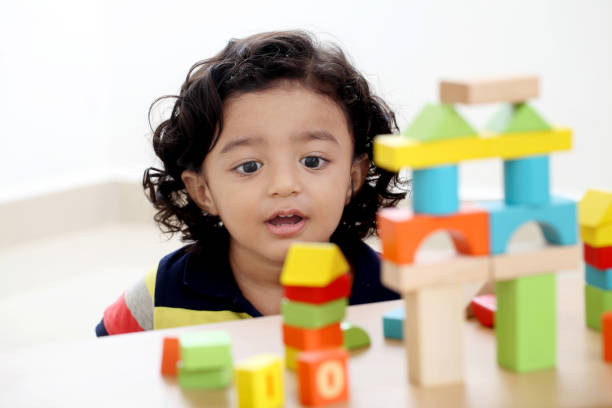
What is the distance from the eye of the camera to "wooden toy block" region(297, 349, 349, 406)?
2.35 feet

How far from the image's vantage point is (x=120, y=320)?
1.43 meters

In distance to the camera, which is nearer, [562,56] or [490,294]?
[490,294]

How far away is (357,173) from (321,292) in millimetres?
729

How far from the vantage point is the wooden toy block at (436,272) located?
70 cm

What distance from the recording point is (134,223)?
147 inches

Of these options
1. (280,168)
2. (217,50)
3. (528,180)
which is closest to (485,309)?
(528,180)

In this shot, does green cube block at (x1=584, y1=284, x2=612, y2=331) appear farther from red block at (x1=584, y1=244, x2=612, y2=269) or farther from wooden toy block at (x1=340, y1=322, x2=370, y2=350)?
wooden toy block at (x1=340, y1=322, x2=370, y2=350)

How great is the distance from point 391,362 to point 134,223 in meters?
3.00

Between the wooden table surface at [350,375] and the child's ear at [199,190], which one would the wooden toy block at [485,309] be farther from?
the child's ear at [199,190]

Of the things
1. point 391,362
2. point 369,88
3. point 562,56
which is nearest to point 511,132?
point 391,362

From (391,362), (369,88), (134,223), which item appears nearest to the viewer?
(391,362)

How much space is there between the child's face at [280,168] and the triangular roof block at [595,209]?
47 cm

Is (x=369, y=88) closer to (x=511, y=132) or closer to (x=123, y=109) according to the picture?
(x=511, y=132)

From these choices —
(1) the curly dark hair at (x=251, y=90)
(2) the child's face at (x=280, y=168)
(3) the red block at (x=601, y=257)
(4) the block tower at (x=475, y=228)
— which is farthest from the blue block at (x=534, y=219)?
(1) the curly dark hair at (x=251, y=90)
